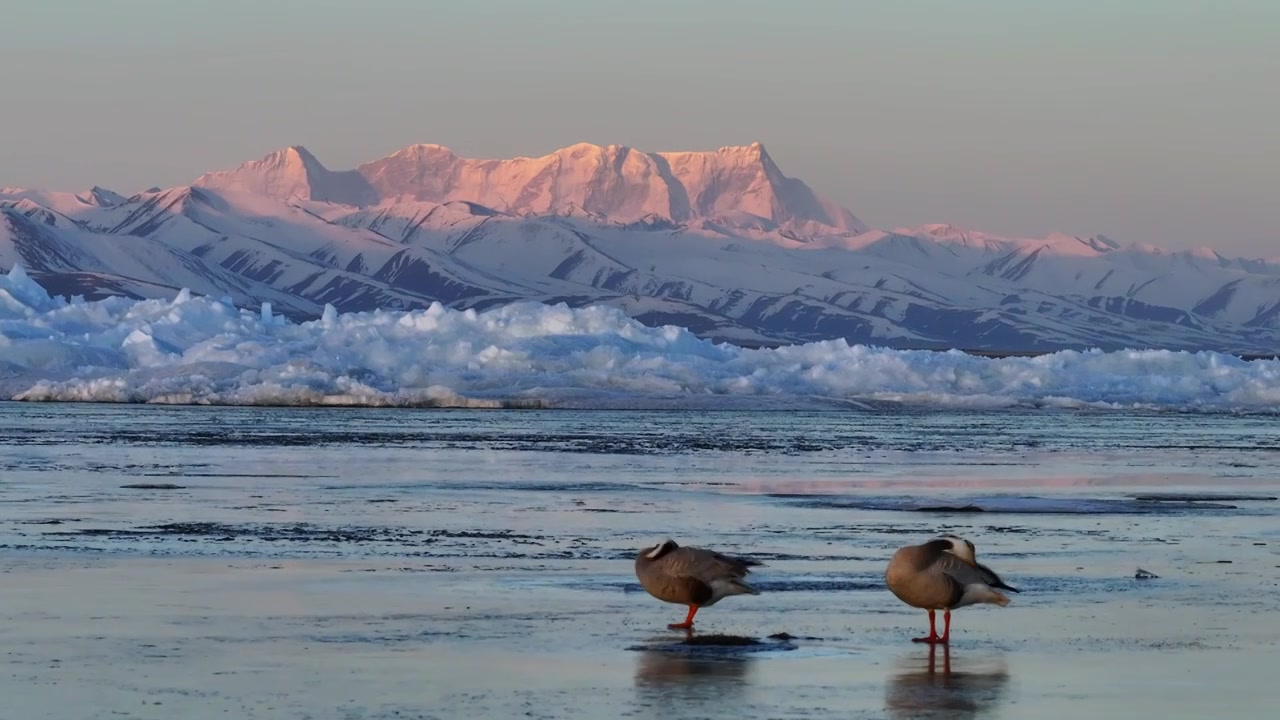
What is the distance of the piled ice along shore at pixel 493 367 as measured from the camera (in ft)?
276

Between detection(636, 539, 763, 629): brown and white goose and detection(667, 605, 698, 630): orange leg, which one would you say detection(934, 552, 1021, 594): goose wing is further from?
detection(667, 605, 698, 630): orange leg

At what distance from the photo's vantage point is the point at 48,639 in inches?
510

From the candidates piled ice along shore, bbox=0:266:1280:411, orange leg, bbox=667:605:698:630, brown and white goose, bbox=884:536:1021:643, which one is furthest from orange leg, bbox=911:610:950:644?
piled ice along shore, bbox=0:266:1280:411

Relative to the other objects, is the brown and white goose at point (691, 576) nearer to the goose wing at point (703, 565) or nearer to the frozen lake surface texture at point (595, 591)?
the goose wing at point (703, 565)

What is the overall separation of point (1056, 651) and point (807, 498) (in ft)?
49.9

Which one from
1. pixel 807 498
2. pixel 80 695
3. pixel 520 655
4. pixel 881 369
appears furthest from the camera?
pixel 881 369

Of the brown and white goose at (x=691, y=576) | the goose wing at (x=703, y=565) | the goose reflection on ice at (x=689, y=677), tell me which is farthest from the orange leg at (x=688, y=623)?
the goose reflection on ice at (x=689, y=677)

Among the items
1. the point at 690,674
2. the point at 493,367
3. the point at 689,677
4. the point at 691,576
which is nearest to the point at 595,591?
the point at 691,576

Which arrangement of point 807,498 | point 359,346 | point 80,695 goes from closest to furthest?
point 80,695 → point 807,498 → point 359,346

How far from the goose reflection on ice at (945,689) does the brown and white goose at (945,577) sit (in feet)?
1.41

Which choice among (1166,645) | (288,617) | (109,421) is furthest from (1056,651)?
(109,421)

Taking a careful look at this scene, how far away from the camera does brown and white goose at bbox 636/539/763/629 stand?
1382 cm

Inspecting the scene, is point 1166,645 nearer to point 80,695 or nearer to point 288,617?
point 288,617

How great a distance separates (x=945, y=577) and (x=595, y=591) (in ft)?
13.0
